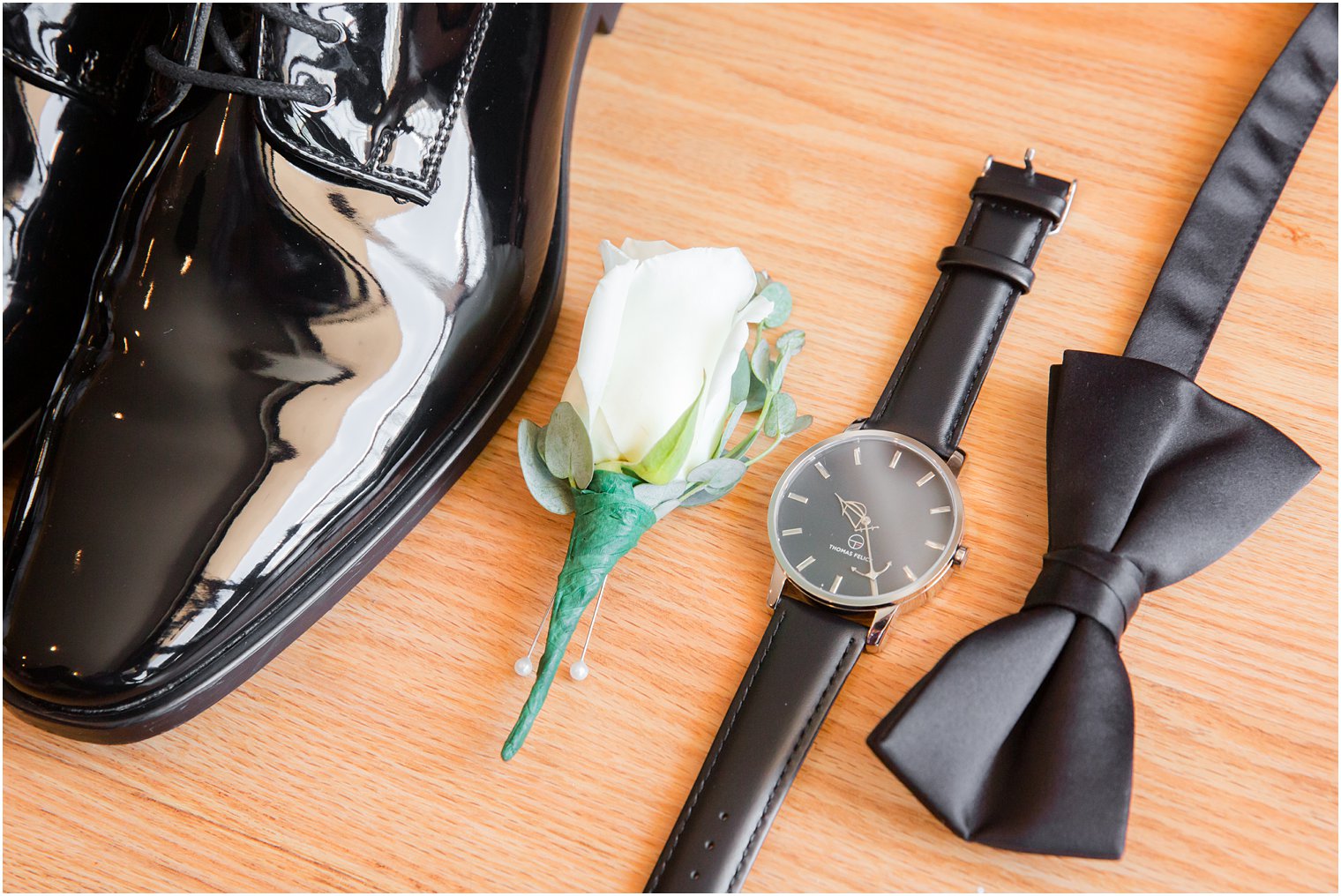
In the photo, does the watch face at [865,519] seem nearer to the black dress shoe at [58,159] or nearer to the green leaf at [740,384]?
the green leaf at [740,384]

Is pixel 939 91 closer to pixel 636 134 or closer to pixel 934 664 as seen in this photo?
pixel 636 134

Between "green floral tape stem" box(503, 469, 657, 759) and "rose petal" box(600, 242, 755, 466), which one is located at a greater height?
"rose petal" box(600, 242, 755, 466)

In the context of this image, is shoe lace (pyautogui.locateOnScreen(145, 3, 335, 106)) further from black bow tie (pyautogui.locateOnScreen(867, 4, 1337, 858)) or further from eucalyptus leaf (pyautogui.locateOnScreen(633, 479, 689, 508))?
black bow tie (pyautogui.locateOnScreen(867, 4, 1337, 858))

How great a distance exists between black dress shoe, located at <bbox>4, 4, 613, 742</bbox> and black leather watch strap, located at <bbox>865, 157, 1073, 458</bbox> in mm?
222

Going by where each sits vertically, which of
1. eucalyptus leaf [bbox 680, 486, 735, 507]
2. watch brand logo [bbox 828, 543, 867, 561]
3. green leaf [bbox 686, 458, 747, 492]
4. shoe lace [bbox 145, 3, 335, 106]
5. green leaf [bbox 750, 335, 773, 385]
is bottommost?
eucalyptus leaf [bbox 680, 486, 735, 507]

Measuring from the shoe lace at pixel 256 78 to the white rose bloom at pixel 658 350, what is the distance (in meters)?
0.16

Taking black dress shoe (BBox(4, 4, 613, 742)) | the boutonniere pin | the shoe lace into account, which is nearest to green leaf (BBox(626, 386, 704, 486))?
the boutonniere pin

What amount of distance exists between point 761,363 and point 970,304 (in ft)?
0.41

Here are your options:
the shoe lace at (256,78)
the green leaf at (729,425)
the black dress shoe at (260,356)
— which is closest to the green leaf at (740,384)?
the green leaf at (729,425)

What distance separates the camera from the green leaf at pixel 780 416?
47 cm

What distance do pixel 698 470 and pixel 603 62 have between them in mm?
351

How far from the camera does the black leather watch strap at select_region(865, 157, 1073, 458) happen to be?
1.58 ft

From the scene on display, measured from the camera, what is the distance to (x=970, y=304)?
505 mm

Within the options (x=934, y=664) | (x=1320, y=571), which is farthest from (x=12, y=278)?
(x=1320, y=571)
